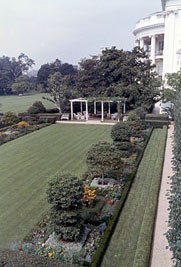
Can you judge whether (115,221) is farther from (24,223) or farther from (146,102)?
(146,102)

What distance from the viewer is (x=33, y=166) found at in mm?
12852


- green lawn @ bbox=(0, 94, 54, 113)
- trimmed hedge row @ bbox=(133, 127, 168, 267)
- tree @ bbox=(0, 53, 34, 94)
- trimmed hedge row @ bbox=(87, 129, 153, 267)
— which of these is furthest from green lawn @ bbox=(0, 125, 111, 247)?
tree @ bbox=(0, 53, 34, 94)

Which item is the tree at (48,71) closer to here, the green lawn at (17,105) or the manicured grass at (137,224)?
the green lawn at (17,105)

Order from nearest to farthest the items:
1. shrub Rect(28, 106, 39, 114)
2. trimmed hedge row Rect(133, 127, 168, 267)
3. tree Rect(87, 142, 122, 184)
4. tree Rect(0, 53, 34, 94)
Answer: trimmed hedge row Rect(133, 127, 168, 267)
tree Rect(87, 142, 122, 184)
shrub Rect(28, 106, 39, 114)
tree Rect(0, 53, 34, 94)

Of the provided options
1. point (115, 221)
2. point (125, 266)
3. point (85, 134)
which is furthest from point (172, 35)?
point (125, 266)

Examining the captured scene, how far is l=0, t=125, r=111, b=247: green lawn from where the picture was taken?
8016mm

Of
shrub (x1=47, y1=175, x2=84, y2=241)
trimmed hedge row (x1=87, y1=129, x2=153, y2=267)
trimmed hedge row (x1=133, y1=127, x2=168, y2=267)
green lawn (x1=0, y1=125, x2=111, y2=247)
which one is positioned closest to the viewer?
trimmed hedge row (x1=133, y1=127, x2=168, y2=267)

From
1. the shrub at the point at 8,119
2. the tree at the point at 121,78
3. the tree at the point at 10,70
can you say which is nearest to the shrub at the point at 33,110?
the shrub at the point at 8,119

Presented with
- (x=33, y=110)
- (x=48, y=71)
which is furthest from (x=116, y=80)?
(x=48, y=71)

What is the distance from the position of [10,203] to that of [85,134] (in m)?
11.6

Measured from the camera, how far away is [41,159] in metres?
13.9

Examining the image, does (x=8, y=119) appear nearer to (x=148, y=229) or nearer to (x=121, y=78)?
(x=121, y=78)

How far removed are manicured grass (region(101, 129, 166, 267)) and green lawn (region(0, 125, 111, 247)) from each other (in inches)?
99.7

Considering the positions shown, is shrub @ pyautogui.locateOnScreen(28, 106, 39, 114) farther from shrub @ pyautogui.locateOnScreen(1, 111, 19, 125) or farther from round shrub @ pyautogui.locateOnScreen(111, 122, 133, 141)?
round shrub @ pyautogui.locateOnScreen(111, 122, 133, 141)
